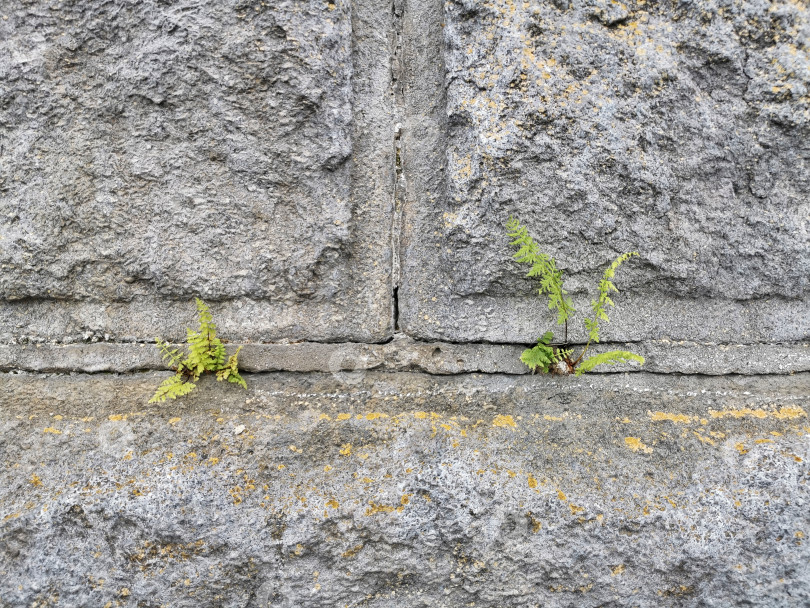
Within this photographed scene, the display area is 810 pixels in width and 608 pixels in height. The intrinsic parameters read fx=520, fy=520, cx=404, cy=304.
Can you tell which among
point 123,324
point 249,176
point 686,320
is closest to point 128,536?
point 123,324

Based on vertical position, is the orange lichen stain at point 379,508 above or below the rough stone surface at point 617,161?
below

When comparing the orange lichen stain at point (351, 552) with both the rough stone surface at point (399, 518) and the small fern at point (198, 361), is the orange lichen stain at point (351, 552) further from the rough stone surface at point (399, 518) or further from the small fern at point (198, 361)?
the small fern at point (198, 361)

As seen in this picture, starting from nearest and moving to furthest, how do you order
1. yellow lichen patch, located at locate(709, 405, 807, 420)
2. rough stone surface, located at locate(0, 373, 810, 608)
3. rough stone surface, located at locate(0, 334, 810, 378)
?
1. rough stone surface, located at locate(0, 373, 810, 608)
2. yellow lichen patch, located at locate(709, 405, 807, 420)
3. rough stone surface, located at locate(0, 334, 810, 378)

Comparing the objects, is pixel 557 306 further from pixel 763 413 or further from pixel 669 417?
pixel 763 413

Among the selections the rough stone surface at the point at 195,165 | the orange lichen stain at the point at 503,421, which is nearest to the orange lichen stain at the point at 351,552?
the orange lichen stain at the point at 503,421

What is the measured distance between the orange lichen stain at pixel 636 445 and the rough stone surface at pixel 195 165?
31.5 inches

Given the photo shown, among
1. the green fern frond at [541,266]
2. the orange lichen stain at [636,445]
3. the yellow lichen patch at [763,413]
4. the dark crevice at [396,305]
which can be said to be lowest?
the orange lichen stain at [636,445]

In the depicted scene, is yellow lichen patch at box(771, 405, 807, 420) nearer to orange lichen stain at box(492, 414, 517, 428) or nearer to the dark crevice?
orange lichen stain at box(492, 414, 517, 428)

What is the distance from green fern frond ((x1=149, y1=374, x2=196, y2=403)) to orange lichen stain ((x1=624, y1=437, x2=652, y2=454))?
1286mm

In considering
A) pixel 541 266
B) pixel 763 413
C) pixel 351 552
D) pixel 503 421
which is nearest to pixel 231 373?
pixel 351 552

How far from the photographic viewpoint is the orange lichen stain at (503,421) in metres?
1.53

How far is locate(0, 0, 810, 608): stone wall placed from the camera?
4.51 feet

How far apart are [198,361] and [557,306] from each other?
1.13 m

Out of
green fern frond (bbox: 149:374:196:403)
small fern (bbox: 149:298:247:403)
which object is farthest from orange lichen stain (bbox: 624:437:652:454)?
green fern frond (bbox: 149:374:196:403)
